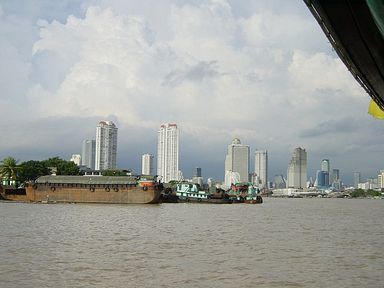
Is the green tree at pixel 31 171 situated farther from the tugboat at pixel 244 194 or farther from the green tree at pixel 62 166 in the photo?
the tugboat at pixel 244 194

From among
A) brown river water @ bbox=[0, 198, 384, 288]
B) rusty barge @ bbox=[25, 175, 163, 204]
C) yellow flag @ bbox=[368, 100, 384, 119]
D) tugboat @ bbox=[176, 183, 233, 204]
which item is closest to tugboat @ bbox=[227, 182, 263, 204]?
tugboat @ bbox=[176, 183, 233, 204]

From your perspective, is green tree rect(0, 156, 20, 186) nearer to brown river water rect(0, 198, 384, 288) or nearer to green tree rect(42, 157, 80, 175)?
green tree rect(42, 157, 80, 175)

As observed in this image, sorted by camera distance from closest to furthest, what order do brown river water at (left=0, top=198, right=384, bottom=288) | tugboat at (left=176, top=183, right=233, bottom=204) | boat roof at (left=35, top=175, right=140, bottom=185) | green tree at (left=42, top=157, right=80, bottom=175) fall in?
brown river water at (left=0, top=198, right=384, bottom=288), boat roof at (left=35, top=175, right=140, bottom=185), tugboat at (left=176, top=183, right=233, bottom=204), green tree at (left=42, top=157, right=80, bottom=175)

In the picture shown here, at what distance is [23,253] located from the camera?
2295cm

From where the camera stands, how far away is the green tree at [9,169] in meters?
105

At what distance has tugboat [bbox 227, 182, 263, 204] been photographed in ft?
362

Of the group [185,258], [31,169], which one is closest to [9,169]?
[31,169]

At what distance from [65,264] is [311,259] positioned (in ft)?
34.8

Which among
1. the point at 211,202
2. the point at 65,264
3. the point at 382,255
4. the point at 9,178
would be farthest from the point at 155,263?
the point at 9,178

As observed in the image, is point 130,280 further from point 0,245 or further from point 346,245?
point 346,245

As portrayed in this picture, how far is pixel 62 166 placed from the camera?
113 m

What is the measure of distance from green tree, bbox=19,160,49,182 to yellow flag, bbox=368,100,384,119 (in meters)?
102

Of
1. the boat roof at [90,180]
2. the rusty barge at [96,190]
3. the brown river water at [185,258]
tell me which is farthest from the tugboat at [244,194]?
the brown river water at [185,258]

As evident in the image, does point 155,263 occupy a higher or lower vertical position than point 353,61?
lower
